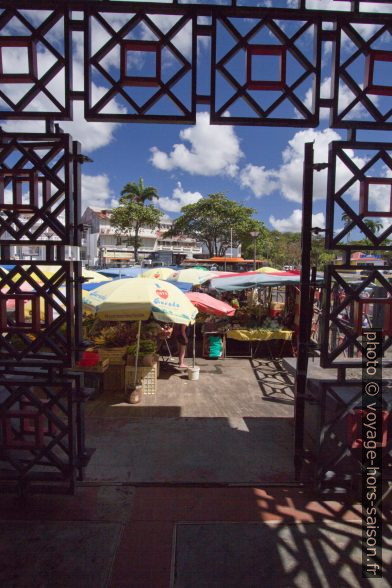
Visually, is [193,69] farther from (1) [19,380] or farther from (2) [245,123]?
Result: (1) [19,380]

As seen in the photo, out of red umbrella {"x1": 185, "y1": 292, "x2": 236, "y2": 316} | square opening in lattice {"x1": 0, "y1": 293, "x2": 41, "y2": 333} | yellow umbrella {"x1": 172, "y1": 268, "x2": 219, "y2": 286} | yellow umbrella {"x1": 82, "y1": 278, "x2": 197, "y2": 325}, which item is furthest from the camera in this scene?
yellow umbrella {"x1": 172, "y1": 268, "x2": 219, "y2": 286}

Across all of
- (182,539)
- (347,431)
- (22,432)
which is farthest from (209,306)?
(182,539)

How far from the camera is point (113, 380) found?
8.23 metres

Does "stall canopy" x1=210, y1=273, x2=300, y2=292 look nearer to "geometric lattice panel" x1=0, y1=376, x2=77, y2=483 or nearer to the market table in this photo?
the market table

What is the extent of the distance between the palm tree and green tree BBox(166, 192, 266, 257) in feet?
25.6

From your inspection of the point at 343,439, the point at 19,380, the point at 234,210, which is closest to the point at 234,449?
the point at 343,439

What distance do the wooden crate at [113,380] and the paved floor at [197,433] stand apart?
129 mm

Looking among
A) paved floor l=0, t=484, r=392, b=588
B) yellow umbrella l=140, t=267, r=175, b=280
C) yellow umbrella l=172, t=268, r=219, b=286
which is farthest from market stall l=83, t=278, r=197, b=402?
yellow umbrella l=140, t=267, r=175, b=280

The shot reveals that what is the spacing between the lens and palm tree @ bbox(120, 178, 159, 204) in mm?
41719

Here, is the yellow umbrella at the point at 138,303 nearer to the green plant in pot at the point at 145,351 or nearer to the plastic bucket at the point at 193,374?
the green plant in pot at the point at 145,351

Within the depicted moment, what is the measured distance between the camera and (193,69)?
3.67 metres

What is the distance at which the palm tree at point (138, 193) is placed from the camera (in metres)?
41.7

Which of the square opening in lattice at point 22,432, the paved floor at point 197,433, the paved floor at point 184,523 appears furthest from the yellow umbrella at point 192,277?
the square opening in lattice at point 22,432

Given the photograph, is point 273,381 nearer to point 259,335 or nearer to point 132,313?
point 259,335
